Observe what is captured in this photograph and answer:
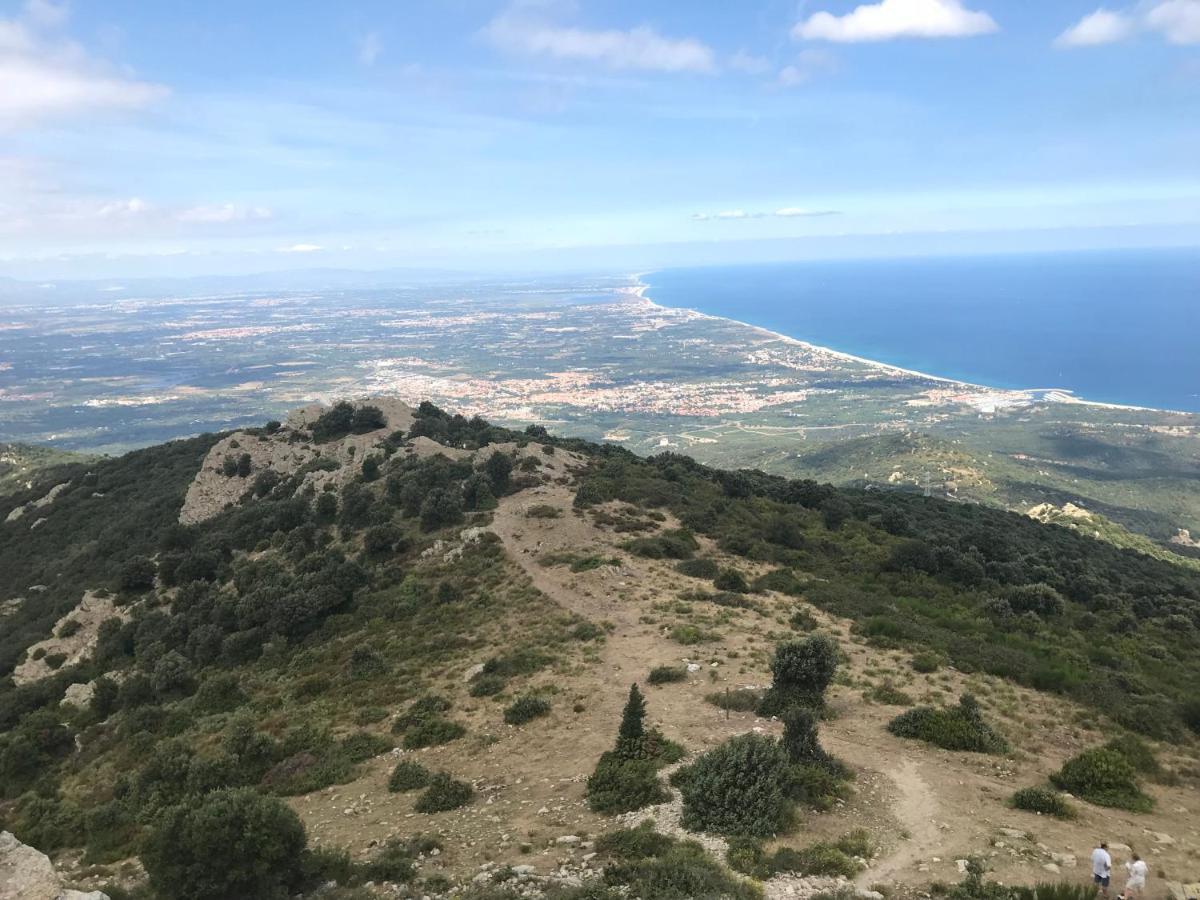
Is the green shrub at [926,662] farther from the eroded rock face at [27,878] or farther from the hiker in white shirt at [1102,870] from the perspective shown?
the eroded rock face at [27,878]

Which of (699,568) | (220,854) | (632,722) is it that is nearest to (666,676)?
(632,722)

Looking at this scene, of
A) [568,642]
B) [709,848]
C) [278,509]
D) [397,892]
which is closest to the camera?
[397,892]

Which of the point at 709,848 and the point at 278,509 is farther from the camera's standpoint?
the point at 278,509

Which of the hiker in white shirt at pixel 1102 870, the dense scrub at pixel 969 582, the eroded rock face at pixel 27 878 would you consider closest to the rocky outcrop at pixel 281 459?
the dense scrub at pixel 969 582

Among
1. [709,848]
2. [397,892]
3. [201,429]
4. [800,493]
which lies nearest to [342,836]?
[397,892]

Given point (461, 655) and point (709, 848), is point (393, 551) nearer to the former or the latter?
point (461, 655)

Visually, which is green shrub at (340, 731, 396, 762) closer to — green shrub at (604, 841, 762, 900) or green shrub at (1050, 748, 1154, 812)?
green shrub at (604, 841, 762, 900)
